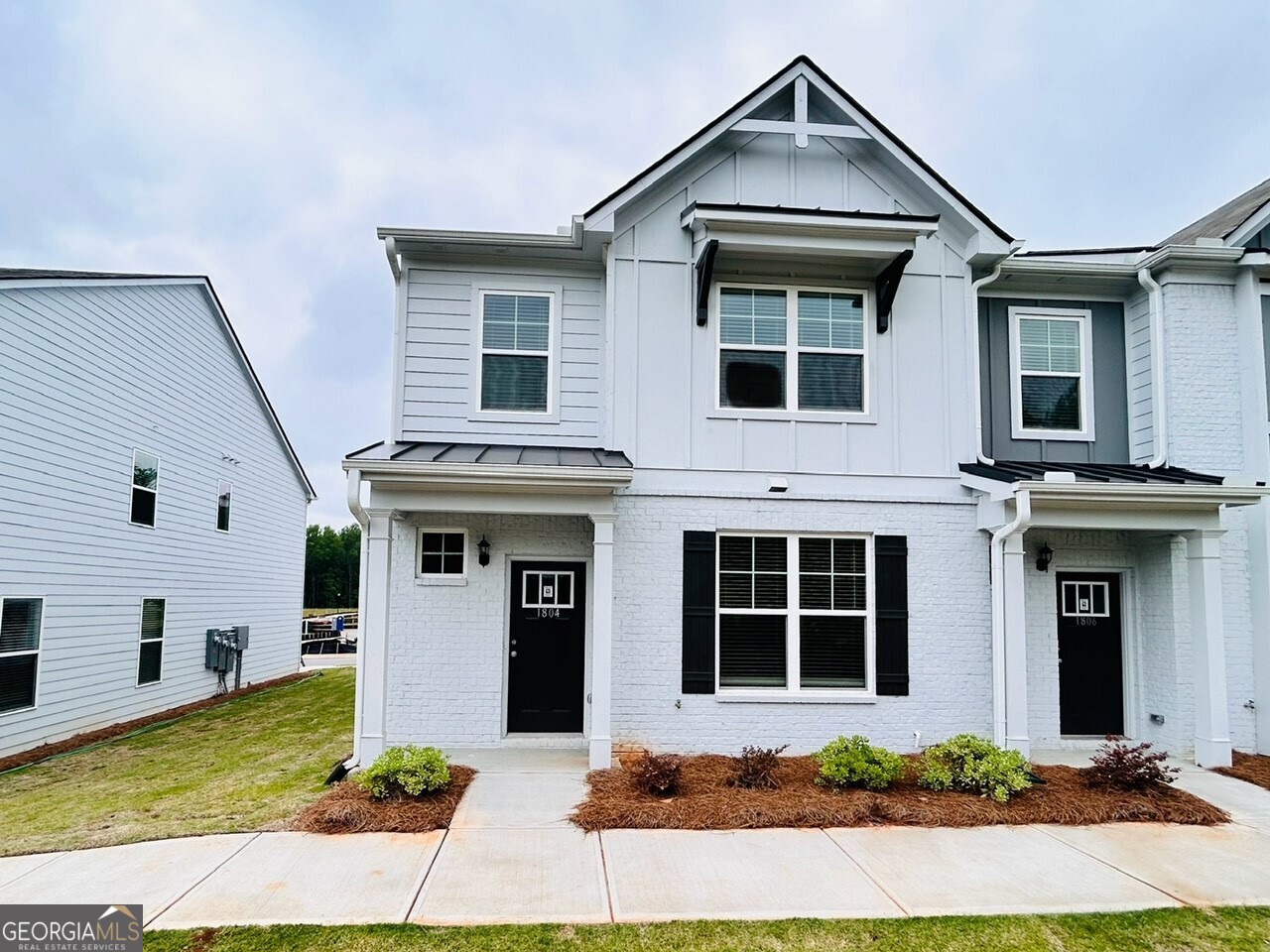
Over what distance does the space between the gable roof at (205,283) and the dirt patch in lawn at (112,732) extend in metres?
5.54

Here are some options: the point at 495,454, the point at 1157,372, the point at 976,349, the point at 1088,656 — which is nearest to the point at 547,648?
the point at 495,454

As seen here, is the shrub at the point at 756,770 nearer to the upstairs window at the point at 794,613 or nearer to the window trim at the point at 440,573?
the upstairs window at the point at 794,613

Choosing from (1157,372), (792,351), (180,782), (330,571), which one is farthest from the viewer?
(330,571)

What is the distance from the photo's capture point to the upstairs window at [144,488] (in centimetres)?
1173

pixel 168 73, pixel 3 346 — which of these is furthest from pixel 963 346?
pixel 168 73

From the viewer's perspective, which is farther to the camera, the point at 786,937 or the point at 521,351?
the point at 521,351

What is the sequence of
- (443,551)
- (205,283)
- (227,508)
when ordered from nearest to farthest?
(443,551) → (205,283) → (227,508)

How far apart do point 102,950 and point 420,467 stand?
4.24m

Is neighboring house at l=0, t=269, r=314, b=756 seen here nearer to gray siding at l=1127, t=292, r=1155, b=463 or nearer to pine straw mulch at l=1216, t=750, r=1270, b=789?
gray siding at l=1127, t=292, r=1155, b=463

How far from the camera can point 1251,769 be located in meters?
7.84

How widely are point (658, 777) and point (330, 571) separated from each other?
186 feet

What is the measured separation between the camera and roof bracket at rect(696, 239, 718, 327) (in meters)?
8.11

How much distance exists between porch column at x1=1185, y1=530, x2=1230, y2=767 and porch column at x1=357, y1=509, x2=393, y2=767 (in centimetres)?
862

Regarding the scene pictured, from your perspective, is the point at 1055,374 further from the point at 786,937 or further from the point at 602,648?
the point at 786,937
